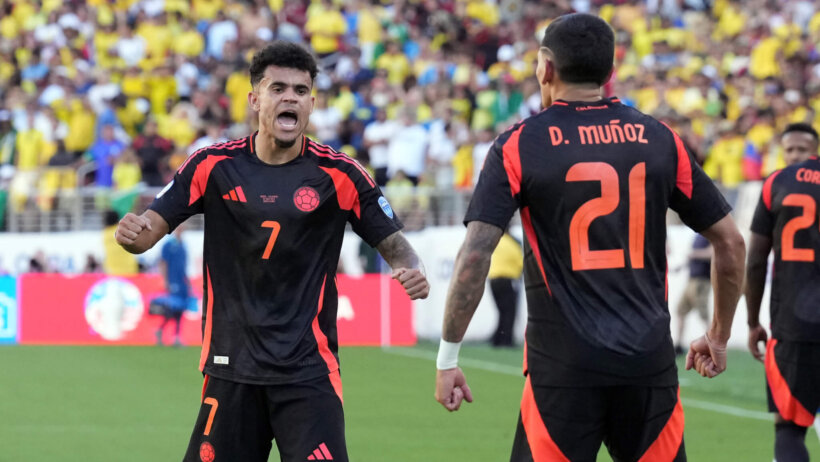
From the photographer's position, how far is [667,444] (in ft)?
15.8

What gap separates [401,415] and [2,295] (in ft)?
28.3

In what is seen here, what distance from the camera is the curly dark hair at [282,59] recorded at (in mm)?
5828

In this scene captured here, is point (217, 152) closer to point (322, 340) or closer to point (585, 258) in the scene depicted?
point (322, 340)

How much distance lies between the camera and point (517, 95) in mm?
23969

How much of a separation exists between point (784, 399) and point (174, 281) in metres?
12.1

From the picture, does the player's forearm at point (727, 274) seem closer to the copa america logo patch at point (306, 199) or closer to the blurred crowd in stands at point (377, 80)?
the copa america logo patch at point (306, 199)

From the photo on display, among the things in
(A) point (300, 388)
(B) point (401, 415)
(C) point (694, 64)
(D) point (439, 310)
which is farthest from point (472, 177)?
(A) point (300, 388)

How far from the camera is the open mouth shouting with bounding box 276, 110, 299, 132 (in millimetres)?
5699

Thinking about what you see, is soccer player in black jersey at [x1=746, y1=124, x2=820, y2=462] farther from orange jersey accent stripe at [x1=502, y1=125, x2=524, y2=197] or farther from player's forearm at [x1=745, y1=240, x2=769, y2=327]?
orange jersey accent stripe at [x1=502, y1=125, x2=524, y2=197]

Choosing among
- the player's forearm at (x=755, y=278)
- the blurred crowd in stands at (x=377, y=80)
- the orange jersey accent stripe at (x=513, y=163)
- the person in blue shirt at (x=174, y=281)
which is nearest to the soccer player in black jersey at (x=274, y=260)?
the orange jersey accent stripe at (x=513, y=163)

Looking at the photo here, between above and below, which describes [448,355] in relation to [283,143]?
below

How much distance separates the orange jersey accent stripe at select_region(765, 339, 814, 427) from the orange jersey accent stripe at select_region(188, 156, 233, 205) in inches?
147

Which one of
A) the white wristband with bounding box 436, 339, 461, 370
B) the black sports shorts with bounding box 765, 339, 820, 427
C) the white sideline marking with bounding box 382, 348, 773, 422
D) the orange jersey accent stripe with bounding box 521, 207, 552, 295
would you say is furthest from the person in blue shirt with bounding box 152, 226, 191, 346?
the orange jersey accent stripe with bounding box 521, 207, 552, 295

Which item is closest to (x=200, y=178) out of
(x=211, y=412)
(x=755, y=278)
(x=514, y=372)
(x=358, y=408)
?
(x=211, y=412)
